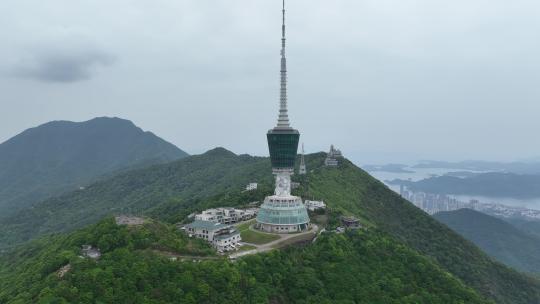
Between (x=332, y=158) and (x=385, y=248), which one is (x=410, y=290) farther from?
(x=332, y=158)

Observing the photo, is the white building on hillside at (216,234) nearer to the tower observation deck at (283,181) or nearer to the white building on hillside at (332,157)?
the tower observation deck at (283,181)

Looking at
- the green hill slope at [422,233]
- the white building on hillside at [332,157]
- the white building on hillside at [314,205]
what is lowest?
the green hill slope at [422,233]

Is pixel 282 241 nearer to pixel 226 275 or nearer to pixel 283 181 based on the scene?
pixel 283 181

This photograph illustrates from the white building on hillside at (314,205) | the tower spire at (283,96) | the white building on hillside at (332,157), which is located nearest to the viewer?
the tower spire at (283,96)

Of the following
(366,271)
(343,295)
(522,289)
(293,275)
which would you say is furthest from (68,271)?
(522,289)

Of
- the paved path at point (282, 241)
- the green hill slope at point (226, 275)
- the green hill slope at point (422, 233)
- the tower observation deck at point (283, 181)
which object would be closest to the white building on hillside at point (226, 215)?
the tower observation deck at point (283, 181)

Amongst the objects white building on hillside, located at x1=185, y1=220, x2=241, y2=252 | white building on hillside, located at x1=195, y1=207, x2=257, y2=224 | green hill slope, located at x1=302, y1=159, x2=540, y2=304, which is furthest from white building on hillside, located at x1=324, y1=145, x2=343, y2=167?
white building on hillside, located at x1=185, y1=220, x2=241, y2=252

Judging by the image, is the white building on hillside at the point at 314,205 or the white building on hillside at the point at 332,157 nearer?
the white building on hillside at the point at 314,205
